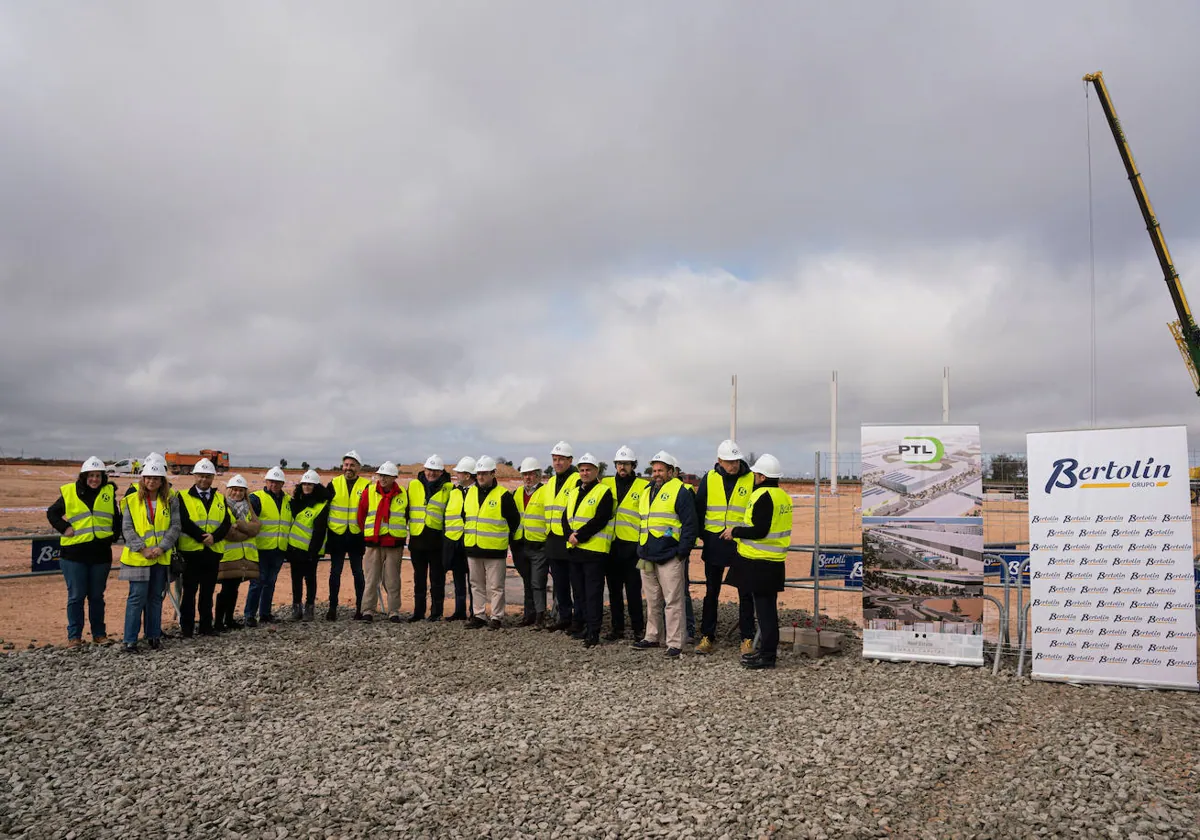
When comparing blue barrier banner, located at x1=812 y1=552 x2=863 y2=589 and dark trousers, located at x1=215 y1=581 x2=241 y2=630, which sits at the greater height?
blue barrier banner, located at x1=812 y1=552 x2=863 y2=589

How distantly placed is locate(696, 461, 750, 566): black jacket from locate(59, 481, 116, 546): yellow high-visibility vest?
22.0ft

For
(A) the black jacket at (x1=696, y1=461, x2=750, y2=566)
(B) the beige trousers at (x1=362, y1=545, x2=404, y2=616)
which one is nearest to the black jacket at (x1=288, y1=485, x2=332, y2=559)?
(B) the beige trousers at (x1=362, y1=545, x2=404, y2=616)

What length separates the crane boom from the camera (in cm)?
2606

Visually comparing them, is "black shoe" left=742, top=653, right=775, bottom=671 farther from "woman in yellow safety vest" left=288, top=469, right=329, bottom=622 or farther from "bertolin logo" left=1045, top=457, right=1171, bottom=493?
"woman in yellow safety vest" left=288, top=469, right=329, bottom=622

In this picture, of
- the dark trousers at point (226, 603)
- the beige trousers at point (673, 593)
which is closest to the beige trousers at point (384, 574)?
the dark trousers at point (226, 603)

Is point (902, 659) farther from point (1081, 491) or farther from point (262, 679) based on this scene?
point (262, 679)

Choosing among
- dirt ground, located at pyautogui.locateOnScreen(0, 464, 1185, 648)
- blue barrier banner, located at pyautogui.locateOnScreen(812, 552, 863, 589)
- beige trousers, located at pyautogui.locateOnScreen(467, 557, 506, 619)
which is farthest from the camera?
dirt ground, located at pyautogui.locateOnScreen(0, 464, 1185, 648)

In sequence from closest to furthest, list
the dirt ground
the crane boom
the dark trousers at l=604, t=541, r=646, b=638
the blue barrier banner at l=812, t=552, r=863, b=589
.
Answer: the dark trousers at l=604, t=541, r=646, b=638 → the blue barrier banner at l=812, t=552, r=863, b=589 → the dirt ground → the crane boom

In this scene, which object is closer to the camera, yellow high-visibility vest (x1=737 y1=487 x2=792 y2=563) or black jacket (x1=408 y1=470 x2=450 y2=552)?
yellow high-visibility vest (x1=737 y1=487 x2=792 y2=563)

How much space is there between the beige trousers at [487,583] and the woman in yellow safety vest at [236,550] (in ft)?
8.96

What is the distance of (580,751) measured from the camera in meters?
5.49

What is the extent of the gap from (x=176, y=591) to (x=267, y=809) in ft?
19.8

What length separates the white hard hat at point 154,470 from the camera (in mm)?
8508

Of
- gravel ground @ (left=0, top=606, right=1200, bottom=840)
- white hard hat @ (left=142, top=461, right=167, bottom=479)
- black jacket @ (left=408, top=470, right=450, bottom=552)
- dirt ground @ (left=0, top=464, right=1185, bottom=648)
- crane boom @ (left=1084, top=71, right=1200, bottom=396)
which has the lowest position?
dirt ground @ (left=0, top=464, right=1185, bottom=648)
